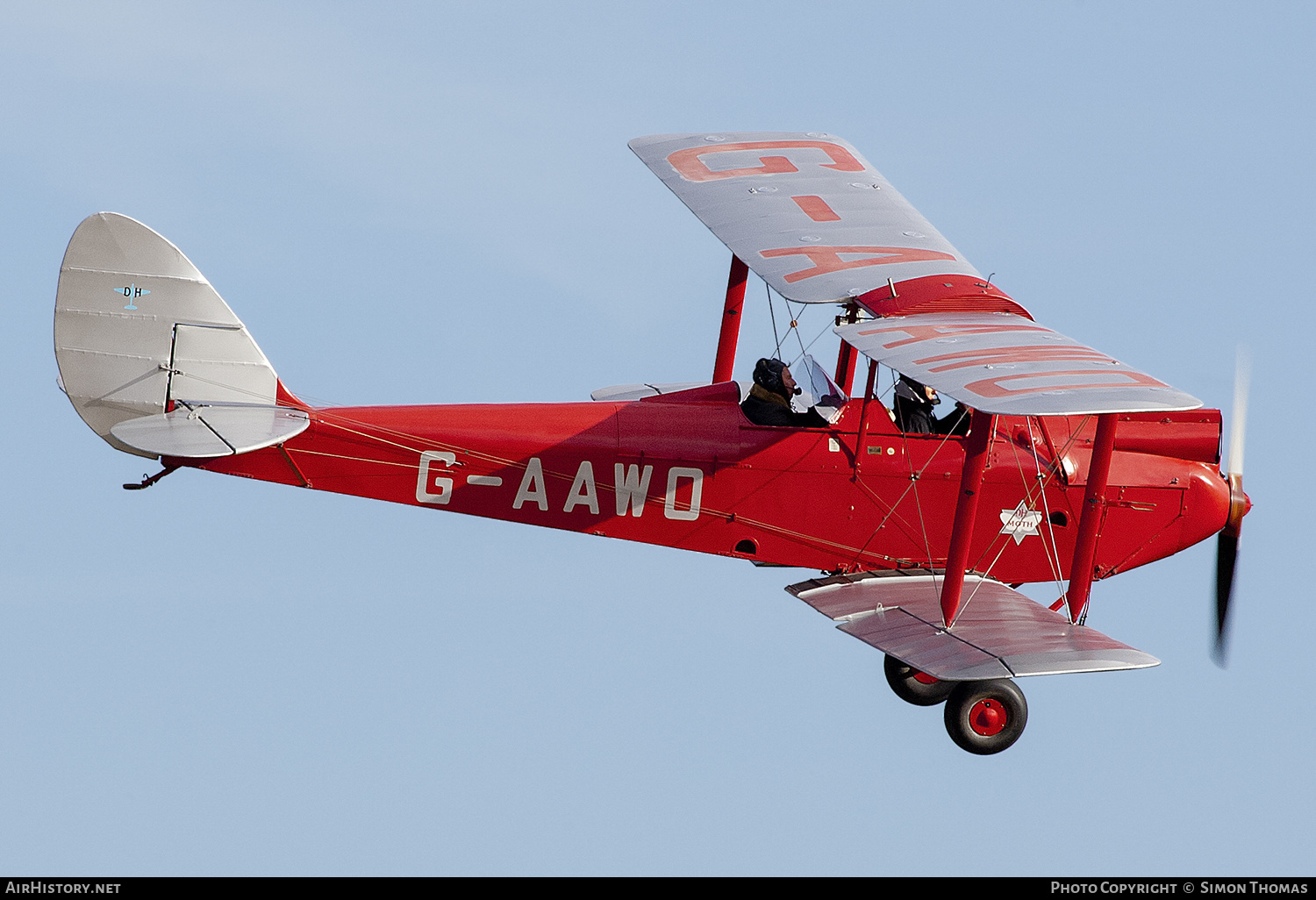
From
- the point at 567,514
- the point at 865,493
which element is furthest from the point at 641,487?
the point at 865,493

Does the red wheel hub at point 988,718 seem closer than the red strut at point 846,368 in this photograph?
Yes

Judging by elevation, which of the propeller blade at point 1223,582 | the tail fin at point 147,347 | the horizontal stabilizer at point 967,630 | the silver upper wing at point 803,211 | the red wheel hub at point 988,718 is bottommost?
the red wheel hub at point 988,718

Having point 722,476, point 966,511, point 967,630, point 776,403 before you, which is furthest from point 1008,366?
point 722,476

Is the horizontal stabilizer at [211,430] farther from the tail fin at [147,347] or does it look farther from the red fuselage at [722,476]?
the red fuselage at [722,476]

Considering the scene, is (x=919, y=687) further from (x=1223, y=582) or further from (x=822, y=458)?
(x=1223, y=582)

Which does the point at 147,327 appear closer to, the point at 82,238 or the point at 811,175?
the point at 82,238

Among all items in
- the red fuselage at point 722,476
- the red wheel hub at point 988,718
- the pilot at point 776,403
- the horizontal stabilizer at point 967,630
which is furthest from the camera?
the pilot at point 776,403

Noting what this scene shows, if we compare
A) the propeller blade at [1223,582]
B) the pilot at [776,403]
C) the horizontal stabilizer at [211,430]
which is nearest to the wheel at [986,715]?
the propeller blade at [1223,582]

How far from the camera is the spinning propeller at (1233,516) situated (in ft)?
46.1

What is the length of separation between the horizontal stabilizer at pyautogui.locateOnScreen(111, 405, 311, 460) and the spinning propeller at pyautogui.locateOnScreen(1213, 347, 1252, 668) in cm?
669

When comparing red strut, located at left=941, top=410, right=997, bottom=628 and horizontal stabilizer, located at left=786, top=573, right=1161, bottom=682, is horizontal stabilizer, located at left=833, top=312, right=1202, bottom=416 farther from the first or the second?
horizontal stabilizer, located at left=786, top=573, right=1161, bottom=682

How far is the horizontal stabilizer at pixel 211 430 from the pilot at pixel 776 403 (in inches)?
127

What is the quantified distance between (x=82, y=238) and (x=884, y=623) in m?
6.08

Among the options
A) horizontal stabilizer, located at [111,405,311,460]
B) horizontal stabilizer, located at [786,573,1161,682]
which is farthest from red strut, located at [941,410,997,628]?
horizontal stabilizer, located at [111,405,311,460]
